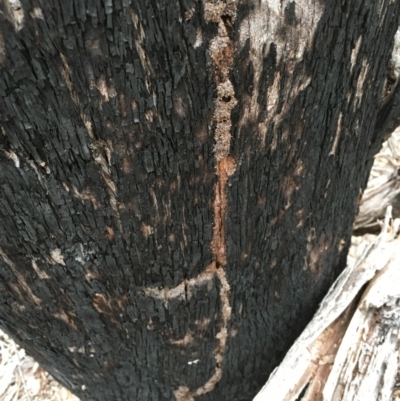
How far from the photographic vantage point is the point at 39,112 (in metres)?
0.54

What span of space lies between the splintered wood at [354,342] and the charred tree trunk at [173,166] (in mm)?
69

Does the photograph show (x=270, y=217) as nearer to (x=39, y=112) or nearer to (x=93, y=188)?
(x=93, y=188)

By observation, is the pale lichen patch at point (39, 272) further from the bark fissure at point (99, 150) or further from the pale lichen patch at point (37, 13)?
the pale lichen patch at point (37, 13)

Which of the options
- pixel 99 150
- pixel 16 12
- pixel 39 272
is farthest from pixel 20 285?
pixel 16 12

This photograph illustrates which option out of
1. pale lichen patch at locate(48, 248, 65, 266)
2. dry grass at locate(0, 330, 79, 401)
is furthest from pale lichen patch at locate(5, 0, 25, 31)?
dry grass at locate(0, 330, 79, 401)

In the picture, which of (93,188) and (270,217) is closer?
(93,188)

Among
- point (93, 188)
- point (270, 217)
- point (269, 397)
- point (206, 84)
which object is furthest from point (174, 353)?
point (206, 84)

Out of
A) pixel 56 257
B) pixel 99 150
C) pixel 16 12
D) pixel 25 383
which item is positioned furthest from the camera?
pixel 25 383

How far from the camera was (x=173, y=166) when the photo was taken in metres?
0.63

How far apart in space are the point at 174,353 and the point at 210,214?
390 mm

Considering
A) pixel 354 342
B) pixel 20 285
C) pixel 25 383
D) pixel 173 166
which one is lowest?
pixel 25 383

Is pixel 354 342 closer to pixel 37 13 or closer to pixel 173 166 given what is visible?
pixel 173 166

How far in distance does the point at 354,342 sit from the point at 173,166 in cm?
A: 57

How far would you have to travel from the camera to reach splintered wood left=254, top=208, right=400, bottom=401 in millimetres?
926
